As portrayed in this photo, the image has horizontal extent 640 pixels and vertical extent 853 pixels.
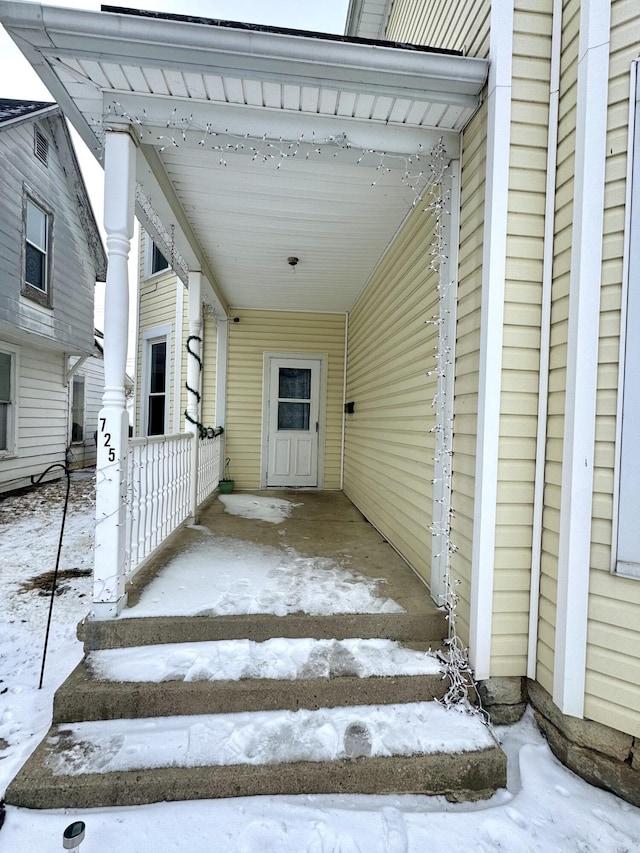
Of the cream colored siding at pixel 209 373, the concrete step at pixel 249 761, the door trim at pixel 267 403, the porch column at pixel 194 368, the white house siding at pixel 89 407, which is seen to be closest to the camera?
the concrete step at pixel 249 761

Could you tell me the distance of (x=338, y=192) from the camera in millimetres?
2982

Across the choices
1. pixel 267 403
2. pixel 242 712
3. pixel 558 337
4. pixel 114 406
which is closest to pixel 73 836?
pixel 242 712

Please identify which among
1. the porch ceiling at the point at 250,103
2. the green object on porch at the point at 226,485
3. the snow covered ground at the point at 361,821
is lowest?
the snow covered ground at the point at 361,821

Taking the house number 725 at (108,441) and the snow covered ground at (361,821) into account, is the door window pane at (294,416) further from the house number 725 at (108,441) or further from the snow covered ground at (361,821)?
the snow covered ground at (361,821)

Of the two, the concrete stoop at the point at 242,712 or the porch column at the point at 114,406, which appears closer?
the concrete stoop at the point at 242,712

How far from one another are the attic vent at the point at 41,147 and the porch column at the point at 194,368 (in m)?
5.44

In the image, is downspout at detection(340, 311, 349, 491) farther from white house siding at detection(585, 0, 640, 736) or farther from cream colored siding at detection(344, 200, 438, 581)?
white house siding at detection(585, 0, 640, 736)

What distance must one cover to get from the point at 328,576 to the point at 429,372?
1.47 m

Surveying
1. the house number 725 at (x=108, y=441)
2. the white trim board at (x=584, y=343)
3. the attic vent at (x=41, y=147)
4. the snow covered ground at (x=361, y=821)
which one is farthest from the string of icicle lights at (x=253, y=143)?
the attic vent at (x=41, y=147)

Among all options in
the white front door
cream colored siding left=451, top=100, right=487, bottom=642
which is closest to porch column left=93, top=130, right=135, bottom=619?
cream colored siding left=451, top=100, right=487, bottom=642

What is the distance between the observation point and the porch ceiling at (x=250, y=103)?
1843 mm

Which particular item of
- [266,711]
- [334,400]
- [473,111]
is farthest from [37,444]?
[473,111]

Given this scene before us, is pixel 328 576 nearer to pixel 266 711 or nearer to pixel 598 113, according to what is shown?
pixel 266 711

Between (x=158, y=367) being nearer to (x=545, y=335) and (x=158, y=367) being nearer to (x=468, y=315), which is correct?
(x=468, y=315)
